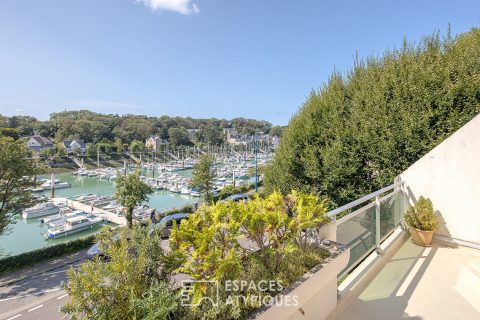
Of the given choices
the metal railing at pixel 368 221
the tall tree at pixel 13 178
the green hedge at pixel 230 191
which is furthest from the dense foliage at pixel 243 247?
the green hedge at pixel 230 191

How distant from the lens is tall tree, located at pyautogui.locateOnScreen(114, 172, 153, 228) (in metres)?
14.6

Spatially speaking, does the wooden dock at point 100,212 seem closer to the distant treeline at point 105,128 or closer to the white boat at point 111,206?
the white boat at point 111,206

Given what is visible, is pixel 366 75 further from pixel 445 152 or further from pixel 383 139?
pixel 445 152

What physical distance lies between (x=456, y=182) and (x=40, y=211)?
93.6ft

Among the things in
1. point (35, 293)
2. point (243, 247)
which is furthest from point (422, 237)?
point (35, 293)

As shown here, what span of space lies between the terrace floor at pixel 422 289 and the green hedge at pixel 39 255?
12.1m

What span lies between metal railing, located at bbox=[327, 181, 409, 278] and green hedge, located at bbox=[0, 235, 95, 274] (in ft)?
39.1

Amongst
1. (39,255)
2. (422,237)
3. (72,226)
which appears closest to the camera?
(422,237)

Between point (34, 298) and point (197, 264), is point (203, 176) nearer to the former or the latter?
point (34, 298)

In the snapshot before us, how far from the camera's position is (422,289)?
2762mm

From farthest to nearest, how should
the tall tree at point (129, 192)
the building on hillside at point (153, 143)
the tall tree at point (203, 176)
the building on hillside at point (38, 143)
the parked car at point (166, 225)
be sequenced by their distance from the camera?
the building on hillside at point (153, 143) → the building on hillside at point (38, 143) → the tall tree at point (203, 176) → the tall tree at point (129, 192) → the parked car at point (166, 225)

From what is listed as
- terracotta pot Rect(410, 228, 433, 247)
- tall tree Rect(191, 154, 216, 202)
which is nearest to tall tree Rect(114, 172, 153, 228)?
tall tree Rect(191, 154, 216, 202)

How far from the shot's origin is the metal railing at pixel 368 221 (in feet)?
8.63

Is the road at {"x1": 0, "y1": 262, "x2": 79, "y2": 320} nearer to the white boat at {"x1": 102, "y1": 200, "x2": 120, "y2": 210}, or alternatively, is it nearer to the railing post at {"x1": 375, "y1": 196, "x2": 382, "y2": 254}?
the railing post at {"x1": 375, "y1": 196, "x2": 382, "y2": 254}
